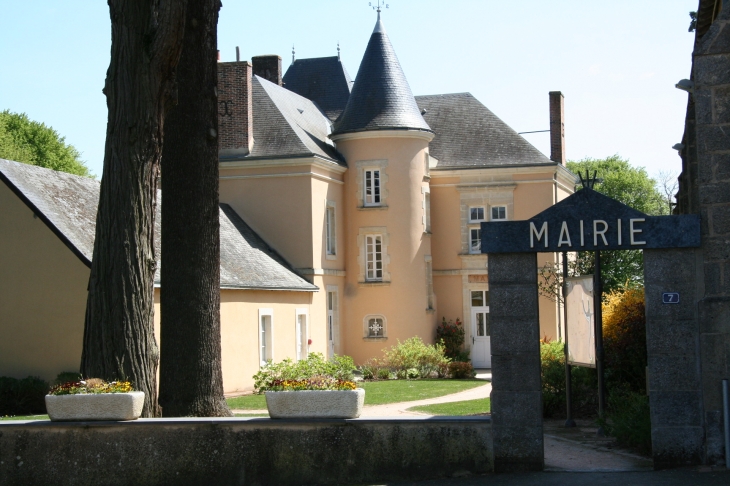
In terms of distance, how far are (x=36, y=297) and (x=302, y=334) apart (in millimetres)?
10067

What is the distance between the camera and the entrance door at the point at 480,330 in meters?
36.1

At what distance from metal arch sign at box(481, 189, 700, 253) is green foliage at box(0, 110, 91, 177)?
45.0 metres

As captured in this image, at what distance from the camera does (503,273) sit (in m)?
10.3

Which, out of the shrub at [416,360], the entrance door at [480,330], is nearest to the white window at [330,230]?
the shrub at [416,360]

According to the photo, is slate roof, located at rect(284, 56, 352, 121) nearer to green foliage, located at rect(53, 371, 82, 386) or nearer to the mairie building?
the mairie building

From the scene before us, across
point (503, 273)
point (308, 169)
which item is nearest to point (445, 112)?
point (308, 169)

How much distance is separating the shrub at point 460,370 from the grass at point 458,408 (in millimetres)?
10411

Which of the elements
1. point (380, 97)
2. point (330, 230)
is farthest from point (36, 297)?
point (380, 97)

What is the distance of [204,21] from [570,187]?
93.8 ft

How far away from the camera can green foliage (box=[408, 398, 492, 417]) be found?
1775cm

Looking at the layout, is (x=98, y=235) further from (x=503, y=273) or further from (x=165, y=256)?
(x=503, y=273)

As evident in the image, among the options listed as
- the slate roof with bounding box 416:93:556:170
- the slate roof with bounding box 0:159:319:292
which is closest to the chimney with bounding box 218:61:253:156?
the slate roof with bounding box 0:159:319:292

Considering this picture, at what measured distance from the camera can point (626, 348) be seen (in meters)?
15.8

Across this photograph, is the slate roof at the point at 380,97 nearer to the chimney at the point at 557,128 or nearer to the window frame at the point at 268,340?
the chimney at the point at 557,128
